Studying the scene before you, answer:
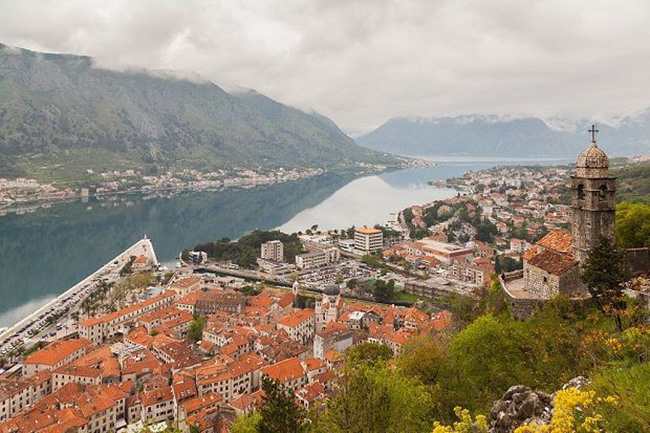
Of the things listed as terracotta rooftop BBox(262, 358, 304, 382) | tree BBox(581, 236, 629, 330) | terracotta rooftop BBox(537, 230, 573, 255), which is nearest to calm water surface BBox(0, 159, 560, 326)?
terracotta rooftop BBox(262, 358, 304, 382)

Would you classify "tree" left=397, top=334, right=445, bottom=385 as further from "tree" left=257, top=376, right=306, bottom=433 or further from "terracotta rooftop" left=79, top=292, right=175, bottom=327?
"terracotta rooftop" left=79, top=292, right=175, bottom=327

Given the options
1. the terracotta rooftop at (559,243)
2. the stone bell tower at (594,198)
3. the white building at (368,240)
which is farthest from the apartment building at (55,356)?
the white building at (368,240)

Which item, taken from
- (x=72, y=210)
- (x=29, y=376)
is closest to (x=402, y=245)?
(x=29, y=376)

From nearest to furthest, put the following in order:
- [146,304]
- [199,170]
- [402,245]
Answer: [146,304]
[402,245]
[199,170]

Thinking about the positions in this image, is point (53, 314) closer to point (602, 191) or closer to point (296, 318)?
point (296, 318)

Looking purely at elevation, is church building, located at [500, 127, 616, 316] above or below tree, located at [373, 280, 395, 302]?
above

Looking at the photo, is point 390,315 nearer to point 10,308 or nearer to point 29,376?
point 29,376

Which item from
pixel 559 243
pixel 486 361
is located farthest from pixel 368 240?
pixel 486 361
